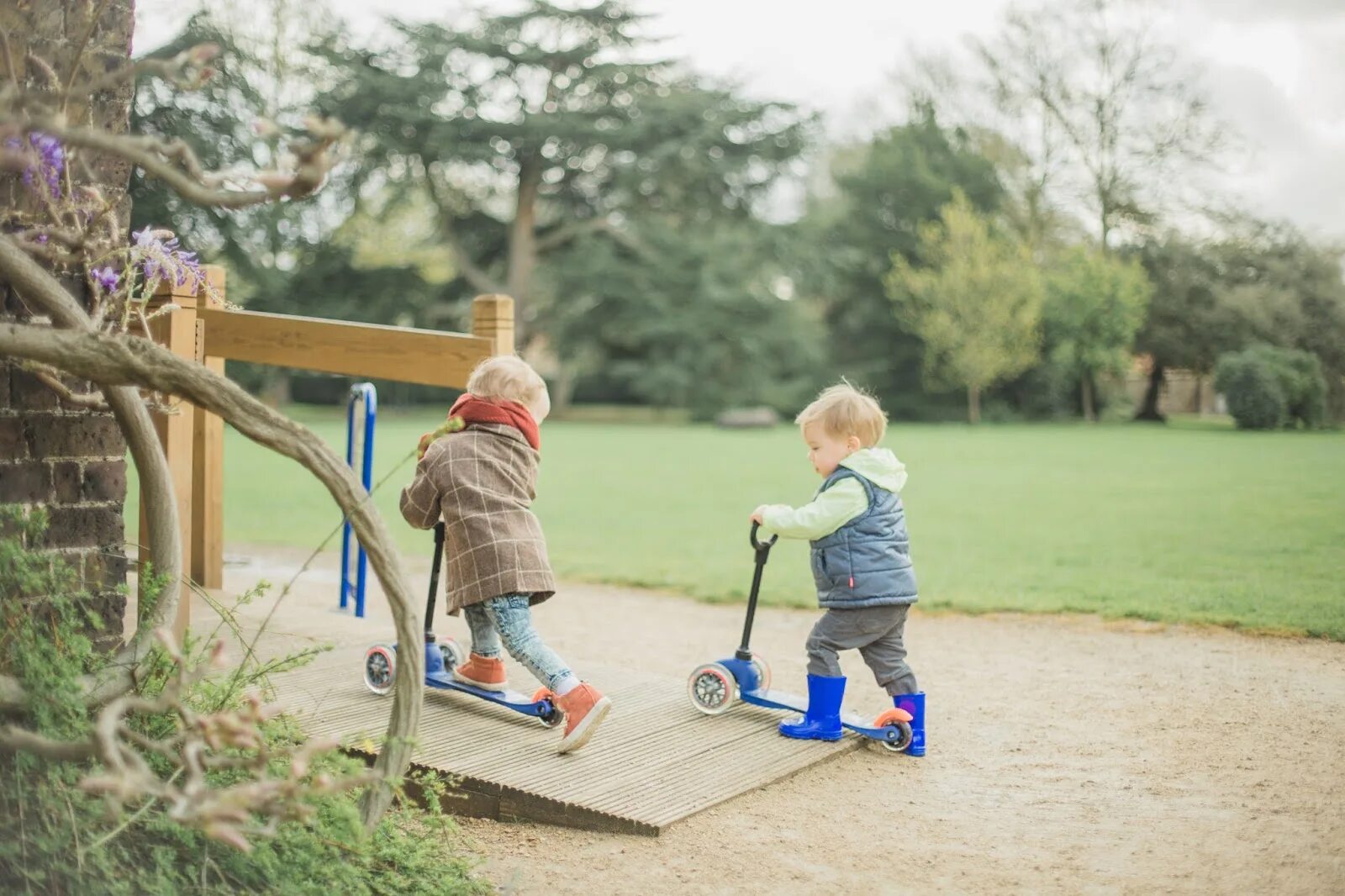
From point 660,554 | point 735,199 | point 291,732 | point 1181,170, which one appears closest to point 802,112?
point 735,199

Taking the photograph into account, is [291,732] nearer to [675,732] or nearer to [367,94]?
[675,732]

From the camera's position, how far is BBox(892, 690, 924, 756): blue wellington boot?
15.4ft

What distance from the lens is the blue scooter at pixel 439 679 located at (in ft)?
15.4

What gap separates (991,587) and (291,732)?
6099 mm

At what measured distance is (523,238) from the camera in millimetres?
37094

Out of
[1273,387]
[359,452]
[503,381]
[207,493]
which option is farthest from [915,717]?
[1273,387]

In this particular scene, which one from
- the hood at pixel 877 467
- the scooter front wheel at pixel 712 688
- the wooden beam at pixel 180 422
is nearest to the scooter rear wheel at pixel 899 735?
the scooter front wheel at pixel 712 688

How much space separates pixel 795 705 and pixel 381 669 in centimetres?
169

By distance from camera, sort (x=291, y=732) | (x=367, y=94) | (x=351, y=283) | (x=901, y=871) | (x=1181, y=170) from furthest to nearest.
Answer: (x=351, y=283) < (x=367, y=94) < (x=1181, y=170) < (x=291, y=732) < (x=901, y=871)

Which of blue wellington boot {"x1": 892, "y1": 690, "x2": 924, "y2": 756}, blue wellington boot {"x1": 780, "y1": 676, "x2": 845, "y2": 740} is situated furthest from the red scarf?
blue wellington boot {"x1": 892, "y1": 690, "x2": 924, "y2": 756}

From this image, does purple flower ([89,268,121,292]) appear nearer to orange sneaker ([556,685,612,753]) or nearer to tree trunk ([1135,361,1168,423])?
orange sneaker ([556,685,612,753])

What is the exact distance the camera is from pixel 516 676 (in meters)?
5.56

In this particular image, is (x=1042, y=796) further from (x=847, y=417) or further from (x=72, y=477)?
(x=72, y=477)

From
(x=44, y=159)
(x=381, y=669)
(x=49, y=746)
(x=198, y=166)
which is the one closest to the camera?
(x=49, y=746)
